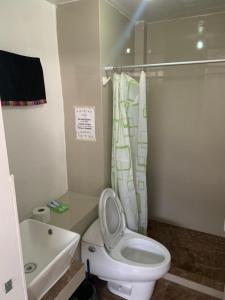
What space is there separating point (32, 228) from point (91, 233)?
476 mm

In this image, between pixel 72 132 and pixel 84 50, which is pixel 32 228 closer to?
pixel 72 132

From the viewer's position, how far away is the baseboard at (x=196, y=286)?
6.19ft

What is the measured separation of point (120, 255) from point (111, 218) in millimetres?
317

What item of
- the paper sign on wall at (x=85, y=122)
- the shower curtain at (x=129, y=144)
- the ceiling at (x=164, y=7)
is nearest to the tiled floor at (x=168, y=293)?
the shower curtain at (x=129, y=144)

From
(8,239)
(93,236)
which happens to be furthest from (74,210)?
(8,239)

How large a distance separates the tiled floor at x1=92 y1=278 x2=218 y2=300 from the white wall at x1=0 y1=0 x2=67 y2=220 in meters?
0.93

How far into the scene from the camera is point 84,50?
1886 mm

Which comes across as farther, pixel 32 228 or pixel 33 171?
pixel 33 171

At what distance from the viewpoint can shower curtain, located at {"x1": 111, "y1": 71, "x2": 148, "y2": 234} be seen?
1.99 meters

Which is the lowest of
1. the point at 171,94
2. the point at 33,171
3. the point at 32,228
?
the point at 32,228

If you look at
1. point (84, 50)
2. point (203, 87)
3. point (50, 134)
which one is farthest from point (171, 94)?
point (50, 134)

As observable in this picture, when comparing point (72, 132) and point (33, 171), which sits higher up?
point (72, 132)

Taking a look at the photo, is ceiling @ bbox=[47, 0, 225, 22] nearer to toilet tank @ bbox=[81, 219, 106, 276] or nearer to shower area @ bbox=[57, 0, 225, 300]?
shower area @ bbox=[57, 0, 225, 300]

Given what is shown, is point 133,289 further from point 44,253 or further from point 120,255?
point 44,253
